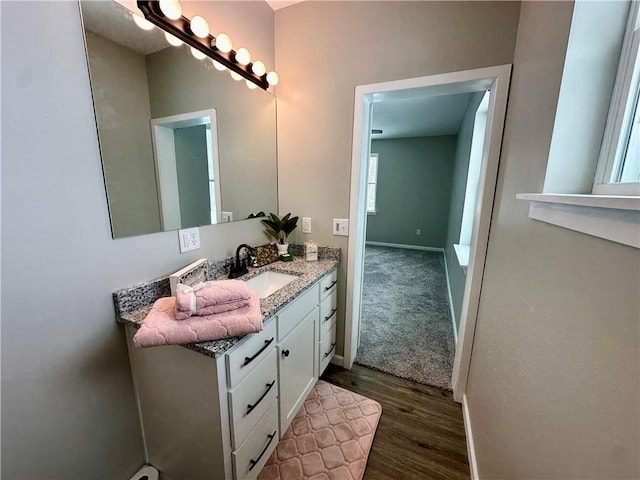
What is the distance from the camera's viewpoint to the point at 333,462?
1.31m

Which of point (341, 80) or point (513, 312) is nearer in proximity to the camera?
point (513, 312)

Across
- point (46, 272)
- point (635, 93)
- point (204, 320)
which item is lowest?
point (204, 320)

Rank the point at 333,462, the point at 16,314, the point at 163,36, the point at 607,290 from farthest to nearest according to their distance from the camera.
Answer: the point at 333,462, the point at 163,36, the point at 16,314, the point at 607,290

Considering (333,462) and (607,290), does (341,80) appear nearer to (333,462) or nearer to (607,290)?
(607,290)

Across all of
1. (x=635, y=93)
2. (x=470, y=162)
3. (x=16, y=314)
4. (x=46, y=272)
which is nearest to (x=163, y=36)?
(x=46, y=272)

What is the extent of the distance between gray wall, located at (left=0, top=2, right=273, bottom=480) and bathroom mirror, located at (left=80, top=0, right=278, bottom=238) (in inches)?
2.5

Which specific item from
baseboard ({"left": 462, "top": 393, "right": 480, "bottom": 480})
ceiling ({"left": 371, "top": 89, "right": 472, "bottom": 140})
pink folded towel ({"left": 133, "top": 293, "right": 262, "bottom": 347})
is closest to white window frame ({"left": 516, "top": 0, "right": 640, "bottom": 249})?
pink folded towel ({"left": 133, "top": 293, "right": 262, "bottom": 347})

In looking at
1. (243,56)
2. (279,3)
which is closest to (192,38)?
(243,56)

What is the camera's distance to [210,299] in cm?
91

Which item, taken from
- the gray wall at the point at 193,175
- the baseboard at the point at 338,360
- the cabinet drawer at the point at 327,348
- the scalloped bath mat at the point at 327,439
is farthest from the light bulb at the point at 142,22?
the baseboard at the point at 338,360

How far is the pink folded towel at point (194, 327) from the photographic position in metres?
0.83

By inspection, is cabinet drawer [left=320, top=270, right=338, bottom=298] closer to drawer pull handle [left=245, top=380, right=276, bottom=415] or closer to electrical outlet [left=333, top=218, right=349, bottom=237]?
electrical outlet [left=333, top=218, right=349, bottom=237]

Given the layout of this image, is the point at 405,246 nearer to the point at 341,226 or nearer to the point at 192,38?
the point at 341,226

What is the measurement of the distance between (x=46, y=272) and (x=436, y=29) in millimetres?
2056
